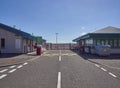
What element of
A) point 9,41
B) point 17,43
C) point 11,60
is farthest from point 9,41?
point 11,60

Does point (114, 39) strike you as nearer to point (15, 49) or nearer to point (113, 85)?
point (15, 49)

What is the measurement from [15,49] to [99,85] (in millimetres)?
24146

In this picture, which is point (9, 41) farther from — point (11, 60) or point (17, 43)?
point (11, 60)

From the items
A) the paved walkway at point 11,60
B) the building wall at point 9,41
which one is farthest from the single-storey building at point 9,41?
the paved walkway at point 11,60

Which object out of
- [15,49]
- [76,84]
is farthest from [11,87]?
[15,49]

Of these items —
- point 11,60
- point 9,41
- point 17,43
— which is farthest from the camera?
point 17,43

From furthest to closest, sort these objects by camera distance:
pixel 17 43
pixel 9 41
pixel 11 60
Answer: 1. pixel 17 43
2. pixel 9 41
3. pixel 11 60

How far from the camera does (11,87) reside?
305 inches

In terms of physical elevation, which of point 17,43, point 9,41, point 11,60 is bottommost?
point 11,60

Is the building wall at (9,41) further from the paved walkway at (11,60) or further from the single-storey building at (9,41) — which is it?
the paved walkway at (11,60)

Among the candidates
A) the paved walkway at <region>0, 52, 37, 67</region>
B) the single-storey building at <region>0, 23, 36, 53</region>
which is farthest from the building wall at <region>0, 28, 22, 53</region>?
the paved walkway at <region>0, 52, 37, 67</region>

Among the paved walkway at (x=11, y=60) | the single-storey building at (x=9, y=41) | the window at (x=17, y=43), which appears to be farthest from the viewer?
the window at (x=17, y=43)

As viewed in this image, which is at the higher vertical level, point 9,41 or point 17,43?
point 9,41

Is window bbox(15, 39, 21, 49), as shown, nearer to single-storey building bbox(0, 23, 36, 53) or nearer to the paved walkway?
single-storey building bbox(0, 23, 36, 53)
